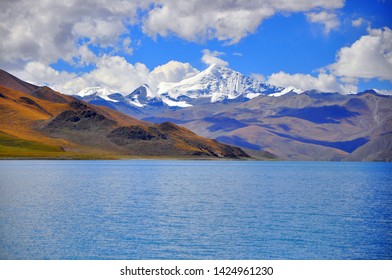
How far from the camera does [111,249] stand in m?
52.6

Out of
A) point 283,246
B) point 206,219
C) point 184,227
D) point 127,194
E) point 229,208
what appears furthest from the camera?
point 127,194

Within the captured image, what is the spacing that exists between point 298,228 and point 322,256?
13.8 metres

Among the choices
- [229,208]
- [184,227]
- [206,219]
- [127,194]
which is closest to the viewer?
[184,227]

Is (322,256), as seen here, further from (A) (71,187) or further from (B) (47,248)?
(A) (71,187)

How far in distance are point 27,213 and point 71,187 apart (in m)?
43.5

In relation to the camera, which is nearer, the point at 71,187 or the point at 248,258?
the point at 248,258

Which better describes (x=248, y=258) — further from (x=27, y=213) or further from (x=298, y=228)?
(x=27, y=213)

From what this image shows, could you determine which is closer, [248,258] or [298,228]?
[248,258]

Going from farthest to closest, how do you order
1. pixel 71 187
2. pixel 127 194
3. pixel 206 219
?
pixel 71 187 < pixel 127 194 < pixel 206 219

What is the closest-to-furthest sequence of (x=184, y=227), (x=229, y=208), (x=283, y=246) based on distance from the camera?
(x=283, y=246), (x=184, y=227), (x=229, y=208)

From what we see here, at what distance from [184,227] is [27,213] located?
75.2 ft
